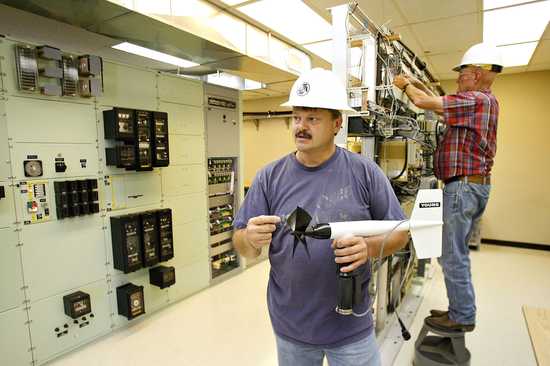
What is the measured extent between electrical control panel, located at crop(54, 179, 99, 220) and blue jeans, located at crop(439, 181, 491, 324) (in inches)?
101

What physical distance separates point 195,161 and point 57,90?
1.48 m

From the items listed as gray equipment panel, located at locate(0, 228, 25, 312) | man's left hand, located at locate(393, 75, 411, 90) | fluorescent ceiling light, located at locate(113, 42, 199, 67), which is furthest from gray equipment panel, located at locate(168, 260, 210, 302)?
man's left hand, located at locate(393, 75, 411, 90)

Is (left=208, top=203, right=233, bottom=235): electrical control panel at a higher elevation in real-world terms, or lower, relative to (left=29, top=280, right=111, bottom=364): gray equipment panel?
higher

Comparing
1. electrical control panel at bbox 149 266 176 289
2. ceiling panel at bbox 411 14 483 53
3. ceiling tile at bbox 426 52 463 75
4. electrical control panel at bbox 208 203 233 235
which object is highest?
ceiling panel at bbox 411 14 483 53

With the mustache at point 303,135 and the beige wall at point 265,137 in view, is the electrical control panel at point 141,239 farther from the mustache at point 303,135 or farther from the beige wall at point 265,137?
the beige wall at point 265,137

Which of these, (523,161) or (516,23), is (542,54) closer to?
(516,23)

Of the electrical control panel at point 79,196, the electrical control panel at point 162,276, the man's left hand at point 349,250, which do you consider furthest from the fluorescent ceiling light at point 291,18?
the electrical control panel at point 162,276

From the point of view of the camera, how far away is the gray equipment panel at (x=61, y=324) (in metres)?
2.38

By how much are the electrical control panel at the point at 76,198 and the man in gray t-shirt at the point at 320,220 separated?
73.7 inches

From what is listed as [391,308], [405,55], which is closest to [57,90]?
[405,55]

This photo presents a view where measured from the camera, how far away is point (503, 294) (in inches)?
136

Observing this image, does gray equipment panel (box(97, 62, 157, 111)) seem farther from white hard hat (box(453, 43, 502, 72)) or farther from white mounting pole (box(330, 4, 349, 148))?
white hard hat (box(453, 43, 502, 72))

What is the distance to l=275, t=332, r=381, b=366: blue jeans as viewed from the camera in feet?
3.91

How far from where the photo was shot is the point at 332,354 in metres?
1.22
